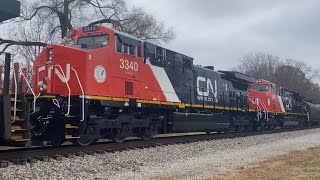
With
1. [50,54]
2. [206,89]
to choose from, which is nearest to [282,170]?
[50,54]

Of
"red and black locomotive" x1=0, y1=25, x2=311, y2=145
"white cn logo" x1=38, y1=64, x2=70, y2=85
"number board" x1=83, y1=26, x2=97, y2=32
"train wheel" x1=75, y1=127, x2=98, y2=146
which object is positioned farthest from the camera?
"number board" x1=83, y1=26, x2=97, y2=32

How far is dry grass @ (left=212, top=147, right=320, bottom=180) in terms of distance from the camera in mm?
7527

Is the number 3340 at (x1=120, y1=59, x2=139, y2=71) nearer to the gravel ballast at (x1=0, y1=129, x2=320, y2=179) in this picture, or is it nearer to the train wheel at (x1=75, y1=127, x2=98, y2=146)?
the train wheel at (x1=75, y1=127, x2=98, y2=146)

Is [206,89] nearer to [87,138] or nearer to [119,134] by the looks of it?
[119,134]

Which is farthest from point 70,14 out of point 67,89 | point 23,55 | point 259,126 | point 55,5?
point 67,89

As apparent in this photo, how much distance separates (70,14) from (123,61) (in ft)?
61.0

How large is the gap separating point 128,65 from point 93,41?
1503 mm

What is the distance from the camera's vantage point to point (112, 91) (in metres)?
12.3

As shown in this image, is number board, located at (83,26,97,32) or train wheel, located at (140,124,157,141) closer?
number board, located at (83,26,97,32)

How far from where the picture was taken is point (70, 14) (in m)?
29.7

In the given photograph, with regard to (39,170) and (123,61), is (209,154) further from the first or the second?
(39,170)

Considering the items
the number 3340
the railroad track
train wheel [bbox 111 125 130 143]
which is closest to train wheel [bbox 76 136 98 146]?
the railroad track

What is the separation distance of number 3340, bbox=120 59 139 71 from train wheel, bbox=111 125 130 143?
2.13m

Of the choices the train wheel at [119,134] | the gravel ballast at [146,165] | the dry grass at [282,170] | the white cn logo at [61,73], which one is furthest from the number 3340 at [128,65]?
the dry grass at [282,170]
